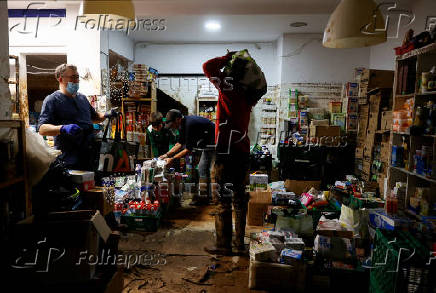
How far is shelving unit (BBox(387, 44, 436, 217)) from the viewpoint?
9.91 feet

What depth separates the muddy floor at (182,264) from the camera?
8.39ft

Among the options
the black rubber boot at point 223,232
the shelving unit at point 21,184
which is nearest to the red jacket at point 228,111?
the black rubber boot at point 223,232

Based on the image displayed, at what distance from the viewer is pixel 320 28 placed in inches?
238

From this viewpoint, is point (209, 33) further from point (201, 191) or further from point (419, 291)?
point (419, 291)

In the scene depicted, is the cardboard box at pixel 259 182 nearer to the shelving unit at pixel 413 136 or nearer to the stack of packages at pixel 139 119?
the shelving unit at pixel 413 136

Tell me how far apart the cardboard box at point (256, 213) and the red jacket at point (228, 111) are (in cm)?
133

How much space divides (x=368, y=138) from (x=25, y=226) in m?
5.04

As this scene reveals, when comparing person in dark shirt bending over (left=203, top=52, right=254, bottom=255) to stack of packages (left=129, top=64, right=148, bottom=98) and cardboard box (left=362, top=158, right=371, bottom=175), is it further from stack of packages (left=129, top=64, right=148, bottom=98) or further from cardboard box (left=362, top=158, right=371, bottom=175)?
stack of packages (left=129, top=64, right=148, bottom=98)

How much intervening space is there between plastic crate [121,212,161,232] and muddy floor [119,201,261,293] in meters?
0.09

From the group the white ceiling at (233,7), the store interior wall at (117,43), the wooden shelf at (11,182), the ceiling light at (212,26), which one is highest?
the ceiling light at (212,26)

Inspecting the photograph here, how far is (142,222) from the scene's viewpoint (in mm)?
3711

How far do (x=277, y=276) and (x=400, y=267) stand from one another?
93 cm

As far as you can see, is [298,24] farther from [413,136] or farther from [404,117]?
[413,136]

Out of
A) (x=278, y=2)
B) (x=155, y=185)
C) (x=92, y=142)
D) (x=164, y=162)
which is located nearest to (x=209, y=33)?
(x=278, y=2)
